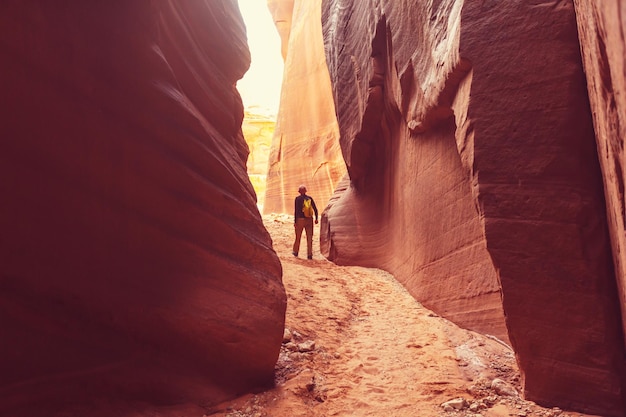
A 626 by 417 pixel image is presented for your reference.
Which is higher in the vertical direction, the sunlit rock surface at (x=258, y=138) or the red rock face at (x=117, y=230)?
the sunlit rock surface at (x=258, y=138)

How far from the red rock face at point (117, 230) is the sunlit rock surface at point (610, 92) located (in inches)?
94.4

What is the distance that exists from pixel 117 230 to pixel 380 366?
2455mm

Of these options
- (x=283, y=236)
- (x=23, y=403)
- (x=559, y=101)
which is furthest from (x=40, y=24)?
(x=283, y=236)

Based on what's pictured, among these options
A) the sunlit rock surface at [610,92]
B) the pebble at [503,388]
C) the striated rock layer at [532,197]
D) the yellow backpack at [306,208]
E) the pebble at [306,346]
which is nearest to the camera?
the sunlit rock surface at [610,92]

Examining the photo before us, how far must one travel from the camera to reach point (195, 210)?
335 cm

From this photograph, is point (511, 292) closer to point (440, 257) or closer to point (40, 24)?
point (440, 257)

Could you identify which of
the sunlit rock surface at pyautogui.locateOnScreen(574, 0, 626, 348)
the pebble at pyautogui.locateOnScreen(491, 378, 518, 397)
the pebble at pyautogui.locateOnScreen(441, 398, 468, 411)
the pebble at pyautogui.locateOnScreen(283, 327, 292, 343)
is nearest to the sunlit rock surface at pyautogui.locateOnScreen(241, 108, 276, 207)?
the pebble at pyautogui.locateOnScreen(283, 327, 292, 343)

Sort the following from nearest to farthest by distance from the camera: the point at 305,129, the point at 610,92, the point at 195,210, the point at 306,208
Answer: the point at 610,92 < the point at 195,210 < the point at 306,208 < the point at 305,129

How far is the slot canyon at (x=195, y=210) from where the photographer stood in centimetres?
262

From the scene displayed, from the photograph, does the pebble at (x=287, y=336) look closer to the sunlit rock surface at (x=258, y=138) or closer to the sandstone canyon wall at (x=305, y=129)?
the sandstone canyon wall at (x=305, y=129)

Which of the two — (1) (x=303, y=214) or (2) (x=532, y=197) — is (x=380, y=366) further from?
(1) (x=303, y=214)

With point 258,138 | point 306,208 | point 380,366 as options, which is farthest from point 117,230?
point 258,138

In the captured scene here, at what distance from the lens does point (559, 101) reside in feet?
9.93

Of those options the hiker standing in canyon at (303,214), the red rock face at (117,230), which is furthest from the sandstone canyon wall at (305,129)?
the red rock face at (117,230)
